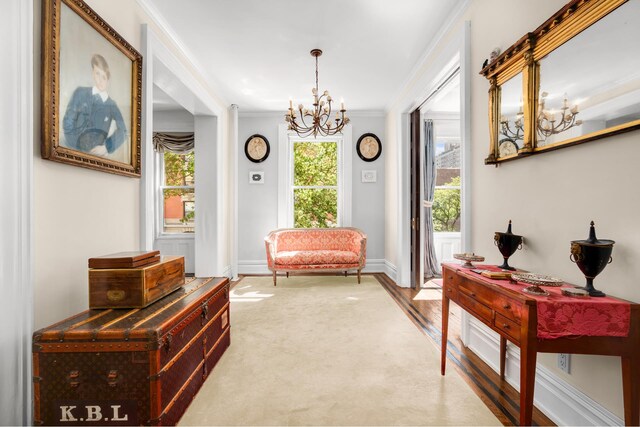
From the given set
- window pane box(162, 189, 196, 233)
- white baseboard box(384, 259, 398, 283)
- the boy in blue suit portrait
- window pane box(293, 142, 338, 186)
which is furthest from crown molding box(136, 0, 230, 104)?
white baseboard box(384, 259, 398, 283)

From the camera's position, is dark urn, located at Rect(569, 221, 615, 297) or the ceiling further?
the ceiling

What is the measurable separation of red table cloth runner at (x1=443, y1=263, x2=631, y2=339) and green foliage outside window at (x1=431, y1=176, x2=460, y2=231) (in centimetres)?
449

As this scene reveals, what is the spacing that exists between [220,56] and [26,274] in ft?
9.66

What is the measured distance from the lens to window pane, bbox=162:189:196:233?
18.4ft

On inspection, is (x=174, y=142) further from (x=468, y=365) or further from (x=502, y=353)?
(x=502, y=353)

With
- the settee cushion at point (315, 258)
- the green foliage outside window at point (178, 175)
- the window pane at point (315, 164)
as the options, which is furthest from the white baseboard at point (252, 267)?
the window pane at point (315, 164)

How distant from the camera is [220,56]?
3.49 metres

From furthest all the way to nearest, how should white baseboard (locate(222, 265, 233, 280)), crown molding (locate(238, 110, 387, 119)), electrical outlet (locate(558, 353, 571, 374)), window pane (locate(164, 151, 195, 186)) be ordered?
window pane (locate(164, 151, 195, 186)) < crown molding (locate(238, 110, 387, 119)) < white baseboard (locate(222, 265, 233, 280)) < electrical outlet (locate(558, 353, 571, 374))

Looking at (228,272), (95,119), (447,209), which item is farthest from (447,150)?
(95,119)

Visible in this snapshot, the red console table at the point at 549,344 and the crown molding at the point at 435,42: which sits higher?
the crown molding at the point at 435,42

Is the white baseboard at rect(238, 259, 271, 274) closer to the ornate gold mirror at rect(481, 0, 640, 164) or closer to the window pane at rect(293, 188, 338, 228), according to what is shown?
the window pane at rect(293, 188, 338, 228)

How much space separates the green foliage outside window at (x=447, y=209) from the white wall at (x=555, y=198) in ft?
10.7

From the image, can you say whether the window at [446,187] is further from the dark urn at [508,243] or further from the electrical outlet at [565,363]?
the electrical outlet at [565,363]

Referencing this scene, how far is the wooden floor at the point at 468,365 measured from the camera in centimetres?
176
